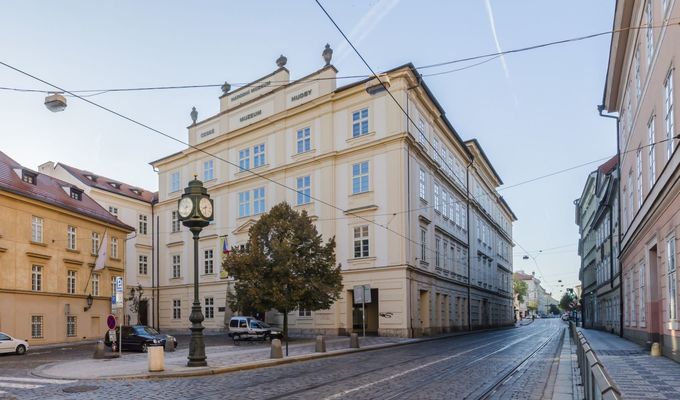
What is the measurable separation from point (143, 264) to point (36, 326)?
61.9ft

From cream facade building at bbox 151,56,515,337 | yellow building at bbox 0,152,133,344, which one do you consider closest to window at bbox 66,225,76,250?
yellow building at bbox 0,152,133,344

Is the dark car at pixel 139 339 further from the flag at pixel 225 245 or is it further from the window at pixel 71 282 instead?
the flag at pixel 225 245

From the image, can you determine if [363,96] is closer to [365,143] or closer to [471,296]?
[365,143]

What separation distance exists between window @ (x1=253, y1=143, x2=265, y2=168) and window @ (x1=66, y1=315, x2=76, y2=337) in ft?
57.2

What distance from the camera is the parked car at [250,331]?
3488 centimetres

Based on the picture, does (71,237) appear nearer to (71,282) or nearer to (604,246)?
(71,282)

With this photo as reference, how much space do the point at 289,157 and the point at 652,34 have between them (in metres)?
28.6

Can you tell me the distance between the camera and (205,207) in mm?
18969

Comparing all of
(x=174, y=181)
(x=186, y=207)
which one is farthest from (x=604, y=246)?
(x=186, y=207)

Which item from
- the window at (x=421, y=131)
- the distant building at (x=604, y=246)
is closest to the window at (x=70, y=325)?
the window at (x=421, y=131)

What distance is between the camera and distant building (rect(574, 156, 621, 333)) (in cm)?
4122

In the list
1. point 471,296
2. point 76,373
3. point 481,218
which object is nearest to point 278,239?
point 76,373

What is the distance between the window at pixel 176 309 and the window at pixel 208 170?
11649mm

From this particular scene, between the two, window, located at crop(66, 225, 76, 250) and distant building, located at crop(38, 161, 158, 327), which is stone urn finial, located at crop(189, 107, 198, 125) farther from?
window, located at crop(66, 225, 76, 250)
